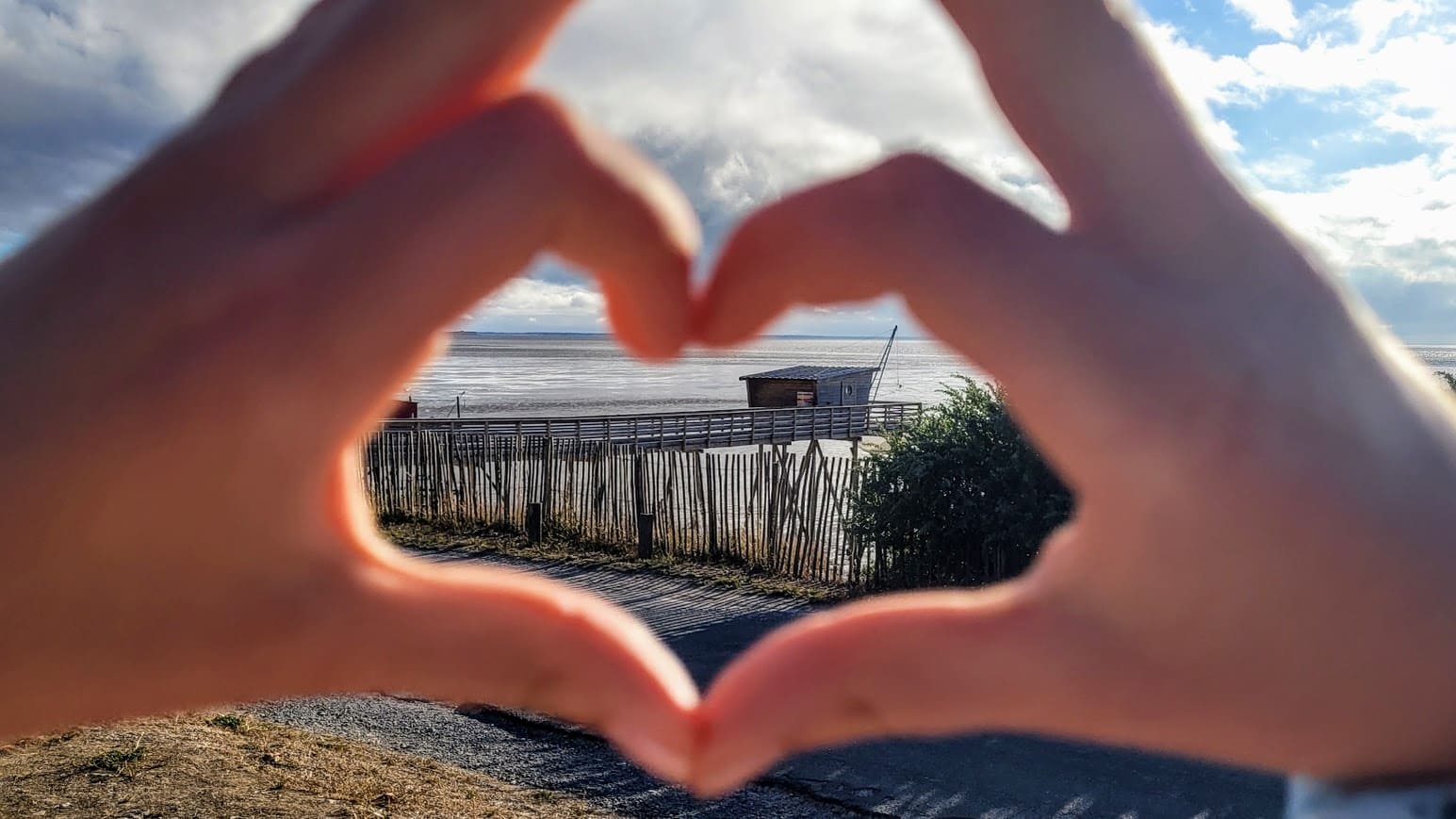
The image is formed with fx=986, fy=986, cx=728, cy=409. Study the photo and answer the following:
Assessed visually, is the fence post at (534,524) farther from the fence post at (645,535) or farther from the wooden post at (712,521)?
the wooden post at (712,521)

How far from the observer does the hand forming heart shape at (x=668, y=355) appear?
2.38 ft

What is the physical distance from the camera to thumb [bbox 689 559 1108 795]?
0.77 metres

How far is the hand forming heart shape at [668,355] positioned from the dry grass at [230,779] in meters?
4.72

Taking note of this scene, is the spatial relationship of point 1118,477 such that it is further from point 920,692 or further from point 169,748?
point 169,748

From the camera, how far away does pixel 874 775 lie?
582cm

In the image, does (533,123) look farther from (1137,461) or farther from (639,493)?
(639,493)

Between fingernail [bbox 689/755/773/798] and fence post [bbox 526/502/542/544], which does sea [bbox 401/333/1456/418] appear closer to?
fence post [bbox 526/502/542/544]

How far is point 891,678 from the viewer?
78 centimetres

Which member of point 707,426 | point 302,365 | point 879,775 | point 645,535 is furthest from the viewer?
point 707,426

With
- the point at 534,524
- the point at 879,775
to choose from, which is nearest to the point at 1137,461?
the point at 879,775

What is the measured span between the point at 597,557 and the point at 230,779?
6980 millimetres

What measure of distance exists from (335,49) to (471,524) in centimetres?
1361

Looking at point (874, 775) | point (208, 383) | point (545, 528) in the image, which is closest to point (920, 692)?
point (208, 383)

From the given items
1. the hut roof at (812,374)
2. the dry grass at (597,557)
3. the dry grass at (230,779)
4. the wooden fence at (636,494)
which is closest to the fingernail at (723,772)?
the dry grass at (230,779)
